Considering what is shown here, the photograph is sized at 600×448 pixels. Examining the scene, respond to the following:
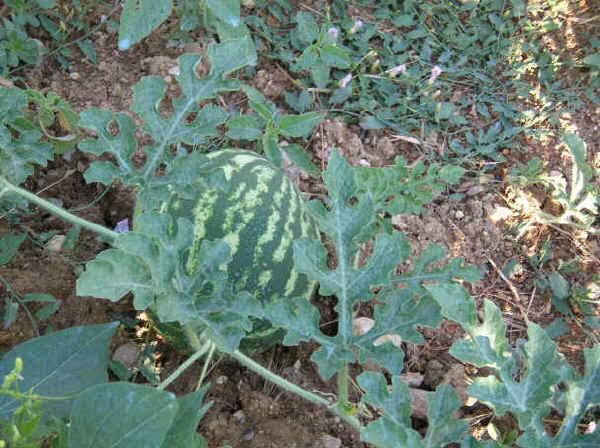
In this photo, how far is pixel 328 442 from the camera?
6.05 feet

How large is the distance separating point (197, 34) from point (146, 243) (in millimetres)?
1730

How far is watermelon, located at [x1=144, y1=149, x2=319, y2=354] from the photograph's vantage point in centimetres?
180

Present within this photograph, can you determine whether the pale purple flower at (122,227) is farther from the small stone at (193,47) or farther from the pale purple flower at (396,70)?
the pale purple flower at (396,70)

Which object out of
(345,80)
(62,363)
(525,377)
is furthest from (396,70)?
(62,363)

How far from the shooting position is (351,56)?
287cm

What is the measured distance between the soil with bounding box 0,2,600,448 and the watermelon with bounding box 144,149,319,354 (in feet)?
0.73

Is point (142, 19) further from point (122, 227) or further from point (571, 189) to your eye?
point (571, 189)

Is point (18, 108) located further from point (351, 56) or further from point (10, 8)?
point (351, 56)

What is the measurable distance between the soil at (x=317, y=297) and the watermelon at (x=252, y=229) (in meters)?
0.22

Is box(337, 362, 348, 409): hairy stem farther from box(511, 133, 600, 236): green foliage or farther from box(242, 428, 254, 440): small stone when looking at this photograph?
box(511, 133, 600, 236): green foliage

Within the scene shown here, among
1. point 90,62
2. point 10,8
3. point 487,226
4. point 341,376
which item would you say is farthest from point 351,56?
point 341,376

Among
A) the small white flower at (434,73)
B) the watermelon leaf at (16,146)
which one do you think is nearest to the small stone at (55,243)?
the watermelon leaf at (16,146)

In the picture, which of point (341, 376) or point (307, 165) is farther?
point (307, 165)

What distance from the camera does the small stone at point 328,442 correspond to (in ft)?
6.02
